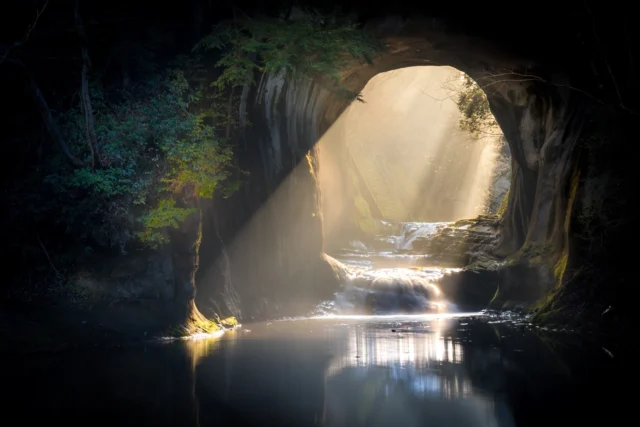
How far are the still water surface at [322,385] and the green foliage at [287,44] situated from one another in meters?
7.37

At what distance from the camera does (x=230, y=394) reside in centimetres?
670

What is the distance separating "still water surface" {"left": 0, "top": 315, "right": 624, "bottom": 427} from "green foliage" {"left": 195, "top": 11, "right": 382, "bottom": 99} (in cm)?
737

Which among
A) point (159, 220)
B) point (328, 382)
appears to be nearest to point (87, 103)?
point (159, 220)

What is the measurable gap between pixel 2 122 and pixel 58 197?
7.13ft

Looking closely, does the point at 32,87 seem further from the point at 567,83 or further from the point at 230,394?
the point at 567,83

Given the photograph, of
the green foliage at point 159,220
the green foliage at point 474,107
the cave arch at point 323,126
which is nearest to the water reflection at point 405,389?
the green foliage at point 159,220

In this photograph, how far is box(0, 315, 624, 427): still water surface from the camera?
5621mm

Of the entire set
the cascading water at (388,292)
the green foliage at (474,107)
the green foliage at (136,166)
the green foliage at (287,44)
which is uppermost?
the green foliage at (474,107)

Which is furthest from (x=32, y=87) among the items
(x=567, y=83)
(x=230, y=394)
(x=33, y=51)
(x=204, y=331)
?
(x=567, y=83)

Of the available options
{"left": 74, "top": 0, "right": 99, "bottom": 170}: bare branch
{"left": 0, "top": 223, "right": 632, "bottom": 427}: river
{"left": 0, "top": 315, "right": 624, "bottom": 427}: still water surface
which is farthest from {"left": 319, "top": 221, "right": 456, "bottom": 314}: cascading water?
{"left": 74, "top": 0, "right": 99, "bottom": 170}: bare branch

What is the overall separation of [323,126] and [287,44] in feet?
33.4

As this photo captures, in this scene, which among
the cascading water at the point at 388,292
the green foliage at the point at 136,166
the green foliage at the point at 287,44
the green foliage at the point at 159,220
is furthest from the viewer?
the cascading water at the point at 388,292

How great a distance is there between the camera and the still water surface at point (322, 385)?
562 cm

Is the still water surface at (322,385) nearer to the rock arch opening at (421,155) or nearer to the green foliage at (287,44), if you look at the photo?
the green foliage at (287,44)
